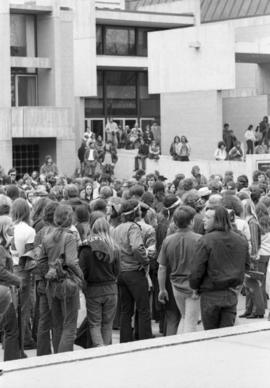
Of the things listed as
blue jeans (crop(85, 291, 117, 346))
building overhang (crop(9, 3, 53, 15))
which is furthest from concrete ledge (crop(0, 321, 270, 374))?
building overhang (crop(9, 3, 53, 15))

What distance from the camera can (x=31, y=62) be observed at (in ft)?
139

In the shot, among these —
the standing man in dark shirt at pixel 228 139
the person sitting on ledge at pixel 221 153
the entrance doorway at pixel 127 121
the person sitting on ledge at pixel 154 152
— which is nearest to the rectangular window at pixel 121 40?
the entrance doorway at pixel 127 121

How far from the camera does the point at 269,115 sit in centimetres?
4334

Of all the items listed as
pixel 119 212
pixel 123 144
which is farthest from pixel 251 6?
pixel 119 212

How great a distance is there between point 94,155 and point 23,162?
16.8 ft

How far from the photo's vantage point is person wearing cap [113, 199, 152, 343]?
1318 centimetres

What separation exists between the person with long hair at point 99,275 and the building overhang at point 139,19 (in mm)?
38630

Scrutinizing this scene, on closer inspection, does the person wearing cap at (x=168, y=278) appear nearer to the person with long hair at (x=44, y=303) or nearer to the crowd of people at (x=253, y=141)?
the person with long hair at (x=44, y=303)

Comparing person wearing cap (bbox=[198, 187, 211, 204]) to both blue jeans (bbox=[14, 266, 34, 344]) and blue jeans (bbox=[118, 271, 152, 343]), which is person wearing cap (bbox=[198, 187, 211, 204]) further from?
blue jeans (bbox=[14, 266, 34, 344])

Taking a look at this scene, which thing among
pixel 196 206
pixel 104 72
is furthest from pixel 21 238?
pixel 104 72

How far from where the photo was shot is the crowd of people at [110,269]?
38.7 ft

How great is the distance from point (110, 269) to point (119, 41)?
40.7 m

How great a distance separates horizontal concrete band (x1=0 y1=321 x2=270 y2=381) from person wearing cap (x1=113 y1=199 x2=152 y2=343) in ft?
5.96

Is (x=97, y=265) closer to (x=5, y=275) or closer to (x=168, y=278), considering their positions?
(x=168, y=278)
